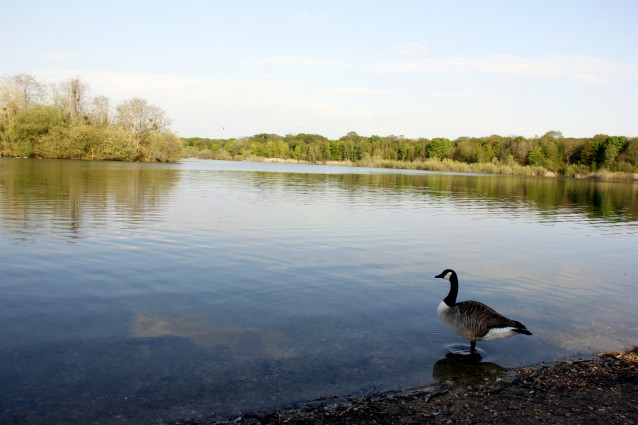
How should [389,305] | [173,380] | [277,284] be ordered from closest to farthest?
[173,380]
[389,305]
[277,284]

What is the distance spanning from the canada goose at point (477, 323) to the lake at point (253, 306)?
40 cm

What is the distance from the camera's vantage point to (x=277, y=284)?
10320 millimetres

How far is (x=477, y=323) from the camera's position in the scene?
683 centimetres

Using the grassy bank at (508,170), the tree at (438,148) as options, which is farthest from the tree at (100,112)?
the tree at (438,148)

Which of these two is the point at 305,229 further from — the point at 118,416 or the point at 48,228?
the point at 118,416

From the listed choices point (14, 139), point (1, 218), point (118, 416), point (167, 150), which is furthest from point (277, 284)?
point (167, 150)

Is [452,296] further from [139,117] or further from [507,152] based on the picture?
Answer: [507,152]

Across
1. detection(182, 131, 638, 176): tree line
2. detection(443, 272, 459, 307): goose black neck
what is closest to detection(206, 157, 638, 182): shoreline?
detection(182, 131, 638, 176): tree line

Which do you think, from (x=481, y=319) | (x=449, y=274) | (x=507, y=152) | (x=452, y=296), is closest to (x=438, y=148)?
(x=507, y=152)

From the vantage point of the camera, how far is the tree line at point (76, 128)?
7925 cm

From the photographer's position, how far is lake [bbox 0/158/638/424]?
559cm

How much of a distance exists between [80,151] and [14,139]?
10488 millimetres

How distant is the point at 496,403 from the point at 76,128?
91.8 metres

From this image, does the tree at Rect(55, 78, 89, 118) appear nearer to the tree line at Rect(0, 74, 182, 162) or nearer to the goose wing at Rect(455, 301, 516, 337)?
the tree line at Rect(0, 74, 182, 162)
